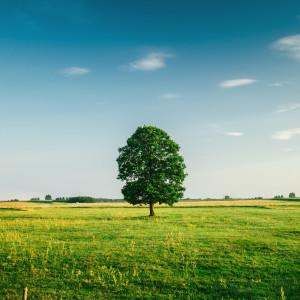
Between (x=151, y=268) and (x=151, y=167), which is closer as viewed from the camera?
(x=151, y=268)

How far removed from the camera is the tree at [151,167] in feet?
156

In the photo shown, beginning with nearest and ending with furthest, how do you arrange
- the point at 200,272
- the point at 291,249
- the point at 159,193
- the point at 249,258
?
1. the point at 200,272
2. the point at 249,258
3. the point at 291,249
4. the point at 159,193

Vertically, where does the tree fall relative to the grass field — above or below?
above

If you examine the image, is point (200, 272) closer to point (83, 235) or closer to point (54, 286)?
point (54, 286)

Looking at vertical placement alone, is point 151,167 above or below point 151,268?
above

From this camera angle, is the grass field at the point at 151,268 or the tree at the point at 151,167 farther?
the tree at the point at 151,167

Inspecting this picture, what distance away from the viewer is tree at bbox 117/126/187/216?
47.6 m

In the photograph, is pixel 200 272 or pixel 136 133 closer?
pixel 200 272

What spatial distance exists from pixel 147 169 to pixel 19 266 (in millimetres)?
32186

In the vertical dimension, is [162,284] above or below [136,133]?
below

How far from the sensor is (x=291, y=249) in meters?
22.4

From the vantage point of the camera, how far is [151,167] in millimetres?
49406

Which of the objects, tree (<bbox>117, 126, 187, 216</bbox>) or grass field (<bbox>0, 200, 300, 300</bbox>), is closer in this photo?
grass field (<bbox>0, 200, 300, 300</bbox>)

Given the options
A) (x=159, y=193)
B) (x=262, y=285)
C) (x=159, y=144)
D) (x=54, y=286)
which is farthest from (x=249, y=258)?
(x=159, y=144)
